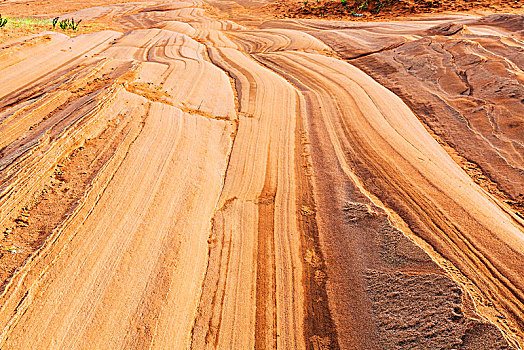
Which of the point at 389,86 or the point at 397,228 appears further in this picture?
the point at 389,86

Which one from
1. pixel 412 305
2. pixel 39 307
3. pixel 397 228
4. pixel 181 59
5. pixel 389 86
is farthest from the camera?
pixel 181 59

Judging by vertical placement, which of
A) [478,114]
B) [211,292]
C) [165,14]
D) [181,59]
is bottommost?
[211,292]

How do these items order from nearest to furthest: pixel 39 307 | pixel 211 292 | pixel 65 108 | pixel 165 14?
pixel 39 307 → pixel 211 292 → pixel 65 108 → pixel 165 14

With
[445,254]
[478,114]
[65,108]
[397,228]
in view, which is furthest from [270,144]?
[478,114]

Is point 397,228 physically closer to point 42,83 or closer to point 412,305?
point 412,305

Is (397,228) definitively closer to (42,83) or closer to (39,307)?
(39,307)

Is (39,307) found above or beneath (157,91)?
beneath
